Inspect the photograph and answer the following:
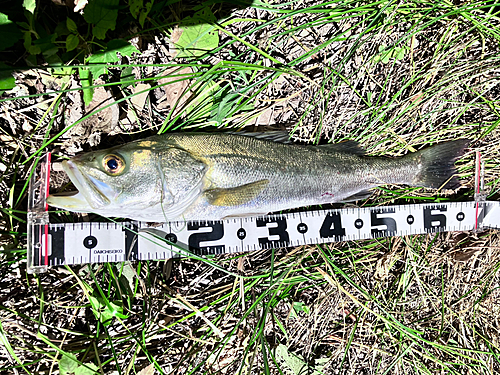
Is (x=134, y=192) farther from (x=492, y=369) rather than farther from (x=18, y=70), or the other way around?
(x=492, y=369)

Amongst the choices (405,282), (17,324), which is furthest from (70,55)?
(405,282)

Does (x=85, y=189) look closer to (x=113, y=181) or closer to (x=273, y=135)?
(x=113, y=181)

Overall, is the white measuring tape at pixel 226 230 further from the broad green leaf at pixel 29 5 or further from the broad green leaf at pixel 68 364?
the broad green leaf at pixel 29 5

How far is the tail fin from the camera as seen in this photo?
347cm

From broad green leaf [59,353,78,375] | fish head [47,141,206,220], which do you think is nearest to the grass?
broad green leaf [59,353,78,375]

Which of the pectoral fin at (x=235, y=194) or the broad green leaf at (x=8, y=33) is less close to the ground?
the broad green leaf at (x=8, y=33)

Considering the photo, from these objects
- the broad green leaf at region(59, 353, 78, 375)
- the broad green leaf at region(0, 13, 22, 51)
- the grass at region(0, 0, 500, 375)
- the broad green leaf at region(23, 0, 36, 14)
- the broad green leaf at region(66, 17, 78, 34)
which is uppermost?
the broad green leaf at region(23, 0, 36, 14)

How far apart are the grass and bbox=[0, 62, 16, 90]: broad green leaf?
0.20 m

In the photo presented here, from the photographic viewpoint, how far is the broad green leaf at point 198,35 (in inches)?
124

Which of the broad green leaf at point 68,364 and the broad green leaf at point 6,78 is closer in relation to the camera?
the broad green leaf at point 6,78

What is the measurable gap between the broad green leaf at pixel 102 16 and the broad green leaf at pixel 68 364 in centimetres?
296

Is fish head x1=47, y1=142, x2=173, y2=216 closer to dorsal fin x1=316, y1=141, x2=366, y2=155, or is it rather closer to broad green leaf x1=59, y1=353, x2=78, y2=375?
broad green leaf x1=59, y1=353, x2=78, y2=375

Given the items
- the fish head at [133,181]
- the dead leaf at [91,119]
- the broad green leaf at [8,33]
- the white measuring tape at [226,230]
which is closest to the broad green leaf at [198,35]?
the dead leaf at [91,119]

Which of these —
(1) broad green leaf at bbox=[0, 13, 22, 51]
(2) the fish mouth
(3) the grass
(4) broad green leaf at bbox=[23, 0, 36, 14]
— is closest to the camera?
(2) the fish mouth
